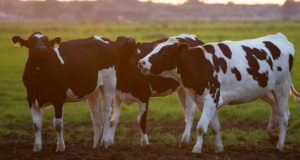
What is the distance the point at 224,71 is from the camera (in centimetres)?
886

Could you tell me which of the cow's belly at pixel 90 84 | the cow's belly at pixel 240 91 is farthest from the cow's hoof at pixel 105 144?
the cow's belly at pixel 240 91

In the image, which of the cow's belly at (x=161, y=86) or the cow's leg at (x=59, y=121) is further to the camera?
the cow's belly at (x=161, y=86)

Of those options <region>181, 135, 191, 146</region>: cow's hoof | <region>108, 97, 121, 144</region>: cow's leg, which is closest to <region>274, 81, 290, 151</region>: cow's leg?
<region>181, 135, 191, 146</region>: cow's hoof

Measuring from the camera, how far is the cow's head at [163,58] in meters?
8.32

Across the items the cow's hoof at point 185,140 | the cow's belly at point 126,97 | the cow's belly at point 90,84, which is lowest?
the cow's hoof at point 185,140

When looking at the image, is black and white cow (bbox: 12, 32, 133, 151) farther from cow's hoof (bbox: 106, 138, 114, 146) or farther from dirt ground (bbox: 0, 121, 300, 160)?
dirt ground (bbox: 0, 121, 300, 160)

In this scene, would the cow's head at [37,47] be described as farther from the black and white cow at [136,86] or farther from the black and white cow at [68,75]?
the black and white cow at [136,86]

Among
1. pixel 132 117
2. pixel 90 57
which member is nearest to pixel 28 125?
pixel 132 117

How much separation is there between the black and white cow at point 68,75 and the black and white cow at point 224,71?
5.21 feet

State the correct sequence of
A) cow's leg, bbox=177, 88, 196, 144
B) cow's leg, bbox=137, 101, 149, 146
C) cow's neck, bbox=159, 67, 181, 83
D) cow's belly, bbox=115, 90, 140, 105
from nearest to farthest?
cow's neck, bbox=159, 67, 181, 83
cow's leg, bbox=137, 101, 149, 146
cow's belly, bbox=115, 90, 140, 105
cow's leg, bbox=177, 88, 196, 144

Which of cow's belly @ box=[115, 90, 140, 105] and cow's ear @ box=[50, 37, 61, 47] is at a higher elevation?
cow's ear @ box=[50, 37, 61, 47]

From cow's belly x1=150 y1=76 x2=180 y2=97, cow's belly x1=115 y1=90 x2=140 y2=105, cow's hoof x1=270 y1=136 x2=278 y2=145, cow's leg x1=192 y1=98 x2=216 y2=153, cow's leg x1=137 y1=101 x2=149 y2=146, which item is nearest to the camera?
cow's leg x1=192 y1=98 x2=216 y2=153

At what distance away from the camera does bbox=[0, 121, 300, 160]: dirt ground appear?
327 inches

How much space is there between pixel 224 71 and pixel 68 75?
2.89m
